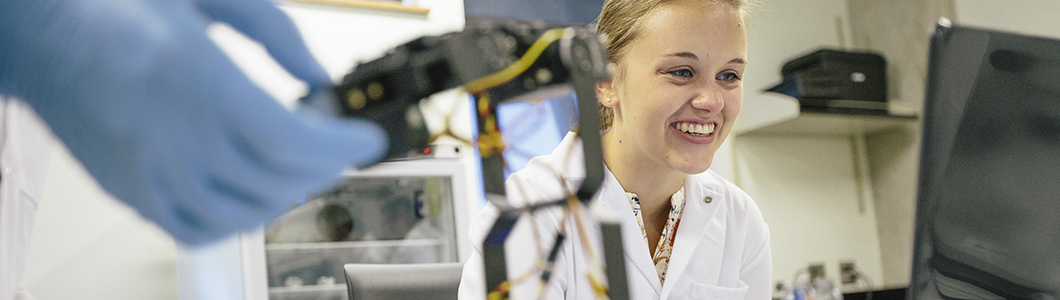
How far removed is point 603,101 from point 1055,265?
0.58m

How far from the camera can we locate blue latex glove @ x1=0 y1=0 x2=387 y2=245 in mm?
280

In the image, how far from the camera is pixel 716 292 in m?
1.08

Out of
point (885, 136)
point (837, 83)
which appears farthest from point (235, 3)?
point (885, 136)

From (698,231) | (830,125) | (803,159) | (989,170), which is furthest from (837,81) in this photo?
(989,170)

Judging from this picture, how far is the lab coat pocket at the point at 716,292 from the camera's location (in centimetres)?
107

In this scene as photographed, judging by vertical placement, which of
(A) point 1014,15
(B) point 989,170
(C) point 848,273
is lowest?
(C) point 848,273

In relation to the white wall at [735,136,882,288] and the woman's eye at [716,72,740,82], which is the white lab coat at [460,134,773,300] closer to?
the woman's eye at [716,72,740,82]

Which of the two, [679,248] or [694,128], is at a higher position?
[694,128]

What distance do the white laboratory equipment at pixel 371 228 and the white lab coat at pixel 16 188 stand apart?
3.76 ft

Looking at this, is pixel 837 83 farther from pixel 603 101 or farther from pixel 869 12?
pixel 603 101

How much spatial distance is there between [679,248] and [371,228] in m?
1.90

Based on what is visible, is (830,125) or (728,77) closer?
(728,77)

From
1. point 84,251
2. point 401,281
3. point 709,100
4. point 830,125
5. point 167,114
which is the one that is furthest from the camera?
point 830,125

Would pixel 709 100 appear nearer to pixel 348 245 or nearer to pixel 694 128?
pixel 694 128
